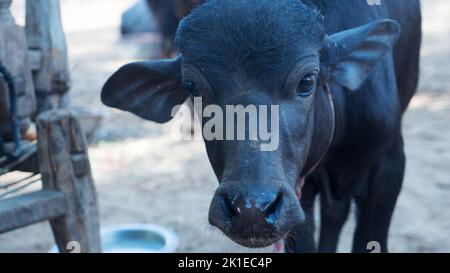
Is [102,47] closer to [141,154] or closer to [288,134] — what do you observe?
[141,154]

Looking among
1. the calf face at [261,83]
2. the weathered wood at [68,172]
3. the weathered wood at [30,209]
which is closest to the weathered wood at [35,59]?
the weathered wood at [68,172]

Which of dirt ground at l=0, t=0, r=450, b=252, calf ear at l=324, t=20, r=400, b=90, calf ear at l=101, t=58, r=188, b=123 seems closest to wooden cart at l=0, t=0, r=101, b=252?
calf ear at l=101, t=58, r=188, b=123

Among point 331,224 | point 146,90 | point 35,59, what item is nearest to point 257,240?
point 146,90

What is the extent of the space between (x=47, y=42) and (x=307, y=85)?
1.19m

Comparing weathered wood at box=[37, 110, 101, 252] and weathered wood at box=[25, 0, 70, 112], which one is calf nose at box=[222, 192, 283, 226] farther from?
weathered wood at box=[25, 0, 70, 112]

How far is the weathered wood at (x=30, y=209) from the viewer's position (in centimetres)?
218

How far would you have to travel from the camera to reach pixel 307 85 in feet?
6.31

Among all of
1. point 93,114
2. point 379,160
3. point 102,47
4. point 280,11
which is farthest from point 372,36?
point 102,47

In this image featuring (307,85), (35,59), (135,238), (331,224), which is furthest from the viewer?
(135,238)

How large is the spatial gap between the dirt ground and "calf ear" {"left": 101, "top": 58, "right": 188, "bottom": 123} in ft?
1.48

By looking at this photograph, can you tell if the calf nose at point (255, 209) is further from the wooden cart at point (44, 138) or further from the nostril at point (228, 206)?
the wooden cart at point (44, 138)

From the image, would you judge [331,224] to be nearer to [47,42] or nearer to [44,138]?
[44,138]

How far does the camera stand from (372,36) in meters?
2.21

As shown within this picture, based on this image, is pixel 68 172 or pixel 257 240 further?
pixel 68 172
